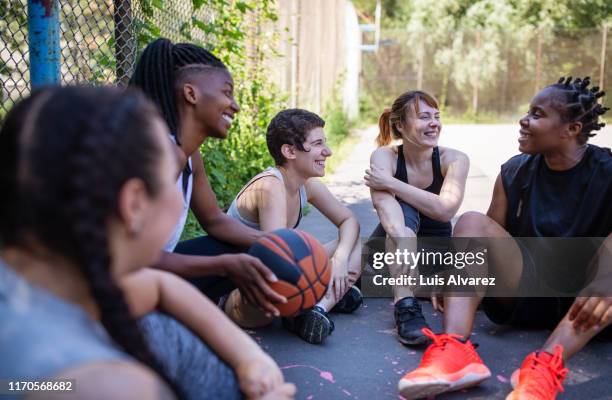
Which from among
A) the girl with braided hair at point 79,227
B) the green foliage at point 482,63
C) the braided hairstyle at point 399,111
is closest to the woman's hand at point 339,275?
the braided hairstyle at point 399,111

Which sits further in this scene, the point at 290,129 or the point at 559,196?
the point at 290,129

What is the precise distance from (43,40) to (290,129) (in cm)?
160

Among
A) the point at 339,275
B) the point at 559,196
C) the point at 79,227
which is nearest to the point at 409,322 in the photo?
the point at 339,275

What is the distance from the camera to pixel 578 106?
337cm

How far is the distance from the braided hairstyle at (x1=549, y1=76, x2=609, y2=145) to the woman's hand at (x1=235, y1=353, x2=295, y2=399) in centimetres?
223

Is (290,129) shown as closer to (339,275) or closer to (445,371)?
(339,275)

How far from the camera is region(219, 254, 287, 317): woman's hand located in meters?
2.47

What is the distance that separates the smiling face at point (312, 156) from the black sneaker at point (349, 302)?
754mm

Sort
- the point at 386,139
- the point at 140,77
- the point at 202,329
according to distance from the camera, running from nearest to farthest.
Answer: the point at 202,329 → the point at 140,77 → the point at 386,139

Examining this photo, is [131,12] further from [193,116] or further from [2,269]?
[2,269]

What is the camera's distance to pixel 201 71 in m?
2.93

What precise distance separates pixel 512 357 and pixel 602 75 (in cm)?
2116

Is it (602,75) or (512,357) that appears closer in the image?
(512,357)

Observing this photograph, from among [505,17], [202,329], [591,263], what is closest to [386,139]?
[591,263]
